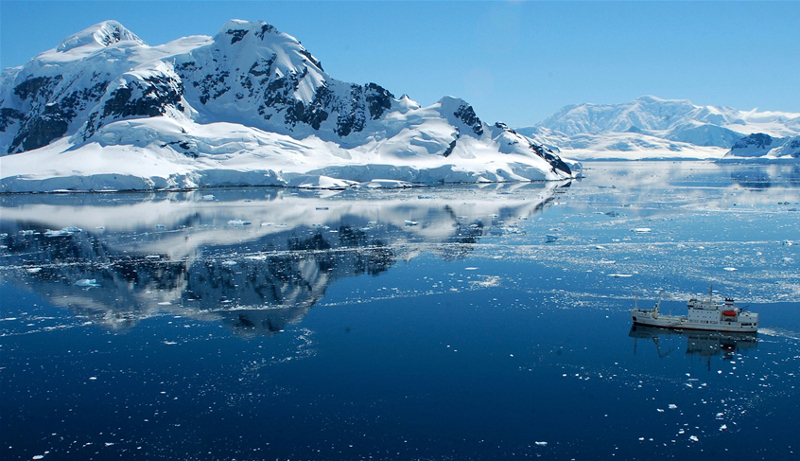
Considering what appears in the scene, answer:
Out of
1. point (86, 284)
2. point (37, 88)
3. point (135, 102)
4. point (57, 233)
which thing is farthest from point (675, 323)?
point (37, 88)

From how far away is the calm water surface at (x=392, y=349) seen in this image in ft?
47.2

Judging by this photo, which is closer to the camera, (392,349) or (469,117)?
(392,349)

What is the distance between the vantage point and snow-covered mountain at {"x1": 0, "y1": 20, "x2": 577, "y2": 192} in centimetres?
8956

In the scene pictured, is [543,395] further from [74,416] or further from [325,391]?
[74,416]

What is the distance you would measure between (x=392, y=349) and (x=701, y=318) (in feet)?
38.6

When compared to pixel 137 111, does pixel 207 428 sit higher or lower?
lower

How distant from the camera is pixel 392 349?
20016 millimetres

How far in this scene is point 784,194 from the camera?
2911 inches

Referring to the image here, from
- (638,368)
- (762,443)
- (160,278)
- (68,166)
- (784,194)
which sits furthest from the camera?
(68,166)

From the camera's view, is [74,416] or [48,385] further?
[48,385]

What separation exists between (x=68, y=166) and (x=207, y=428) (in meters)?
82.6

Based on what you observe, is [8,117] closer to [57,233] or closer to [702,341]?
[57,233]

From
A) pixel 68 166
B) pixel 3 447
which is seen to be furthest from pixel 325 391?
pixel 68 166

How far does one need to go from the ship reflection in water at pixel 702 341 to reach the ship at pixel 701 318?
7.3 inches
